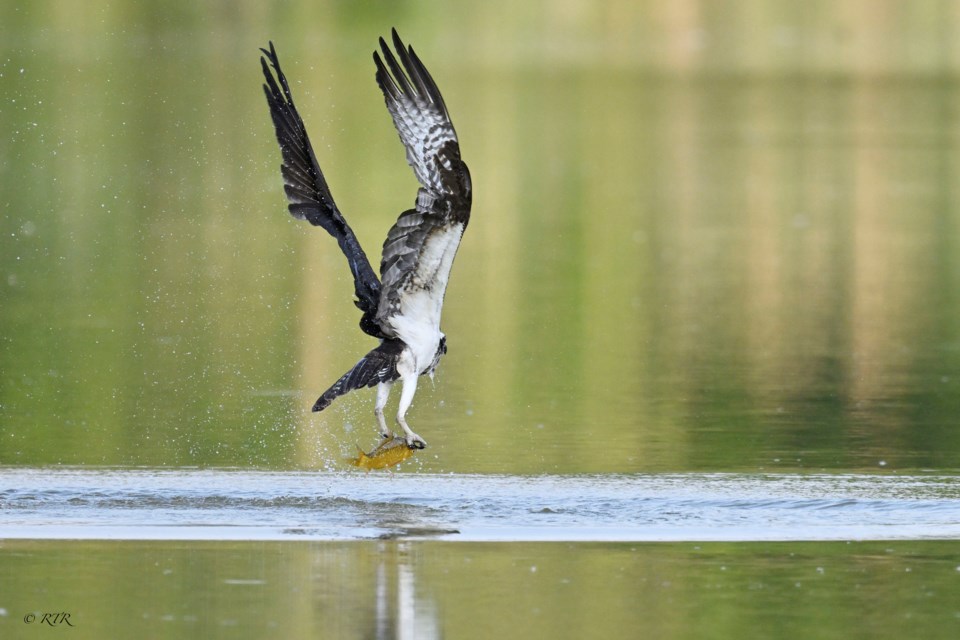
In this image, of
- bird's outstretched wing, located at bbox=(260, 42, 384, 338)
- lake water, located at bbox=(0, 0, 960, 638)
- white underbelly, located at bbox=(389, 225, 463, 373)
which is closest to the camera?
lake water, located at bbox=(0, 0, 960, 638)

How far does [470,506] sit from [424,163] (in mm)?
2034

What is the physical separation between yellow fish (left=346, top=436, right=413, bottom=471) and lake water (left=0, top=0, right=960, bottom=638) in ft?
0.64

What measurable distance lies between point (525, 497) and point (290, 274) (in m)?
13.0

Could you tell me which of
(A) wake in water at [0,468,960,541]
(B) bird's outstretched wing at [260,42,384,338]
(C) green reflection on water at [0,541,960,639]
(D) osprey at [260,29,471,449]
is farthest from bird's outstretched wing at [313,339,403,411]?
(C) green reflection on water at [0,541,960,639]

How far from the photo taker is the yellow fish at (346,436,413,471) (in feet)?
44.4

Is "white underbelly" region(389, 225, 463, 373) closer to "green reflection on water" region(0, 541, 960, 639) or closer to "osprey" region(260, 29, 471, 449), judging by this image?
"osprey" region(260, 29, 471, 449)

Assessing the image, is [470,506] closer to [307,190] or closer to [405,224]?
[405,224]

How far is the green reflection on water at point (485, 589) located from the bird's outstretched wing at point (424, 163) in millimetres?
1892

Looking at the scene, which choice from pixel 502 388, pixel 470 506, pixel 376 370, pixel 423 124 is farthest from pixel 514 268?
pixel 423 124

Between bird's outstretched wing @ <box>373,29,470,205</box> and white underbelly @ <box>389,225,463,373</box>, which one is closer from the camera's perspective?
bird's outstretched wing @ <box>373,29,470,205</box>

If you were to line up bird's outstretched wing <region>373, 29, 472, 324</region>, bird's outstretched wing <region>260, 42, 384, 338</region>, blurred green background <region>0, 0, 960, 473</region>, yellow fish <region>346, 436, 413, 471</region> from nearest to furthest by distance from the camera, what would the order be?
bird's outstretched wing <region>373, 29, 472, 324</region>
bird's outstretched wing <region>260, 42, 384, 338</region>
yellow fish <region>346, 436, 413, 471</region>
blurred green background <region>0, 0, 960, 473</region>

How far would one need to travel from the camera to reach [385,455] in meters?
13.6

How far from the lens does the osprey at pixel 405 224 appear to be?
12648 millimetres

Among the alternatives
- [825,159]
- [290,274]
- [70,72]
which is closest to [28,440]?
[290,274]
